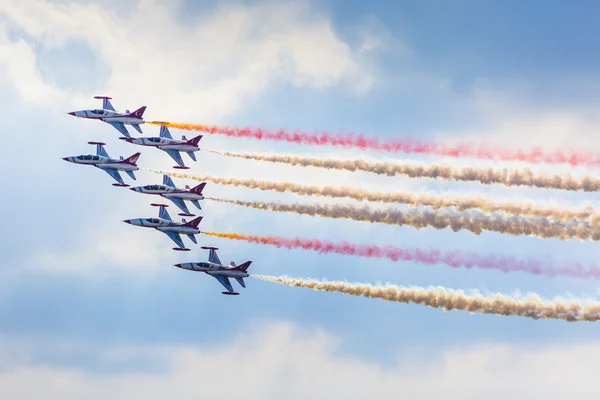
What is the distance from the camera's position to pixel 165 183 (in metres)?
114

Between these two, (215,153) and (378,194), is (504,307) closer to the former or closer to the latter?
(378,194)

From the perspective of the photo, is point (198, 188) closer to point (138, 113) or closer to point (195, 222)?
point (195, 222)

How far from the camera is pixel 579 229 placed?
3477 inches

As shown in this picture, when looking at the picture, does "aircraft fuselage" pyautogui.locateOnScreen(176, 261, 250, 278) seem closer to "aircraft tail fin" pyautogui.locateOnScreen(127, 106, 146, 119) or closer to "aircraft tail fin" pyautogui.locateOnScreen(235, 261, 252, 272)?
"aircraft tail fin" pyautogui.locateOnScreen(235, 261, 252, 272)

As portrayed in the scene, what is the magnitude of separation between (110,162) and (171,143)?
893cm

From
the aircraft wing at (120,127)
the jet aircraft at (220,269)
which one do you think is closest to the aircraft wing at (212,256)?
the jet aircraft at (220,269)

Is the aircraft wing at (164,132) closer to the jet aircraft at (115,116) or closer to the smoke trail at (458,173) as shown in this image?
the jet aircraft at (115,116)

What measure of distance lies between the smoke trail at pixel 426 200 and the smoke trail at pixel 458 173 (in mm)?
1476

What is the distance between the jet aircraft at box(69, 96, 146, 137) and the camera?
11394 cm

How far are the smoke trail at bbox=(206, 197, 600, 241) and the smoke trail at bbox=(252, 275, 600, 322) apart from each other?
4613mm

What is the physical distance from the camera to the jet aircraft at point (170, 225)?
111438mm

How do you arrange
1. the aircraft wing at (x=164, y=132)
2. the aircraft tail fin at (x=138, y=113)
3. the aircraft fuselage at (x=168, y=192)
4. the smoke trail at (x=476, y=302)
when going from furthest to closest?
the aircraft tail fin at (x=138, y=113)
the aircraft wing at (x=164, y=132)
the aircraft fuselage at (x=168, y=192)
the smoke trail at (x=476, y=302)

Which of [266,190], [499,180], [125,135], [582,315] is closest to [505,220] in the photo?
[499,180]

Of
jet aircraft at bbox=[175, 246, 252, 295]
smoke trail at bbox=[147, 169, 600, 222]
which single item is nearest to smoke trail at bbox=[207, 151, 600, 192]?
smoke trail at bbox=[147, 169, 600, 222]
